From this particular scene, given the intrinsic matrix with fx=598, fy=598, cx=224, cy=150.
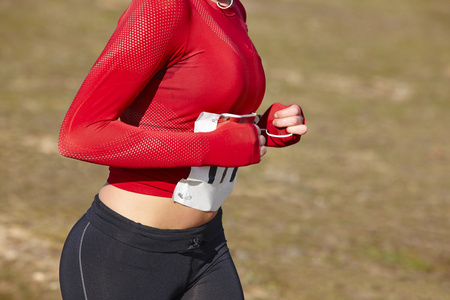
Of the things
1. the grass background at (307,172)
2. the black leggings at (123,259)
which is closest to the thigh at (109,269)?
the black leggings at (123,259)

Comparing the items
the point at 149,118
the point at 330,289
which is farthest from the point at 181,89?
the point at 330,289

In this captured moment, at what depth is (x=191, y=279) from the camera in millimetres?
2189

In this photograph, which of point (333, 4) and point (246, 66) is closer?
point (246, 66)

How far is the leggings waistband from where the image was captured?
200cm

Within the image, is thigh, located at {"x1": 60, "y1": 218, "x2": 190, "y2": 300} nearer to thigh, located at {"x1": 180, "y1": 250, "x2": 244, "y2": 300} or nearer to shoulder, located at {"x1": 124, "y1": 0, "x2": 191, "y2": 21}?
thigh, located at {"x1": 180, "y1": 250, "x2": 244, "y2": 300}

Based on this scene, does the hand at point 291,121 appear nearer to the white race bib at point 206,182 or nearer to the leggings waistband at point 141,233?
the white race bib at point 206,182

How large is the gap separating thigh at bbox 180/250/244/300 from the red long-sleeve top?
1.39 ft

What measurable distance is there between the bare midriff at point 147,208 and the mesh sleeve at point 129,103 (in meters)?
0.18

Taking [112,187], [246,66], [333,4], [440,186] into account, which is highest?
[246,66]

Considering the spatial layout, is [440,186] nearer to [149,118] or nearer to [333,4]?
[149,118]

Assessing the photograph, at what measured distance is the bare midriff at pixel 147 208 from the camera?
2012 mm

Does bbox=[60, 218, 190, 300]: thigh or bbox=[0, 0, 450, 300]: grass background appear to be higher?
bbox=[60, 218, 190, 300]: thigh

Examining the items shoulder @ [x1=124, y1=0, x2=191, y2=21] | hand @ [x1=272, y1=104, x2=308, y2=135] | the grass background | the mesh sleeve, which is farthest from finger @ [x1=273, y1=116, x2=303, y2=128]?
the grass background

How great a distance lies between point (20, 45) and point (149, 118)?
1275cm
